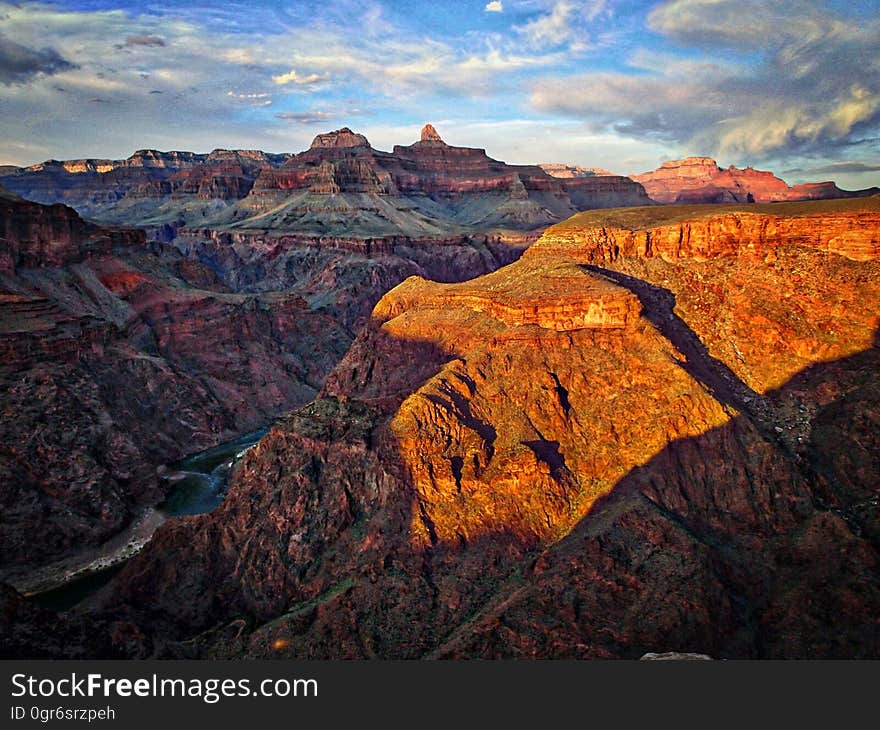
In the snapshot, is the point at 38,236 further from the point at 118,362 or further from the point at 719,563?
the point at 719,563

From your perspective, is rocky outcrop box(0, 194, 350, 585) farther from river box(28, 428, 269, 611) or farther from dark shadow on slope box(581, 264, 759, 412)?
dark shadow on slope box(581, 264, 759, 412)

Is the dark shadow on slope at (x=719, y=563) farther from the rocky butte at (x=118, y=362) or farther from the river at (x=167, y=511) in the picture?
the rocky butte at (x=118, y=362)

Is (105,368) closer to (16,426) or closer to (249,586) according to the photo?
(16,426)

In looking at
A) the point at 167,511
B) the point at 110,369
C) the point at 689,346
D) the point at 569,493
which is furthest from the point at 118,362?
the point at 689,346

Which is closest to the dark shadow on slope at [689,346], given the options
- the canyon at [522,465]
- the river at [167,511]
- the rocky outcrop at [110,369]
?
the canyon at [522,465]

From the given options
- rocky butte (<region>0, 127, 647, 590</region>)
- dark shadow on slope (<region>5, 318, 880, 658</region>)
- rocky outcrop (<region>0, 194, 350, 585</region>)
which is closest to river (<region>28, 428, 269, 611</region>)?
rocky butte (<region>0, 127, 647, 590</region>)

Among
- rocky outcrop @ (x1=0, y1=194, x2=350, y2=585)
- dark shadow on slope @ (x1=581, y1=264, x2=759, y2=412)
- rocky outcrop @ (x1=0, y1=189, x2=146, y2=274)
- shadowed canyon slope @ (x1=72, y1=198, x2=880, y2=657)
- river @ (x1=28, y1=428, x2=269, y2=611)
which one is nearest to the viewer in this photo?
shadowed canyon slope @ (x1=72, y1=198, x2=880, y2=657)

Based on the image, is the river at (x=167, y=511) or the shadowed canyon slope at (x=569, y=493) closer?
the shadowed canyon slope at (x=569, y=493)
